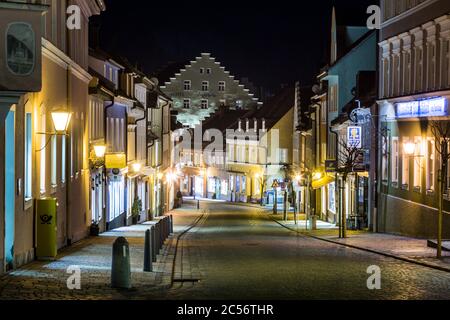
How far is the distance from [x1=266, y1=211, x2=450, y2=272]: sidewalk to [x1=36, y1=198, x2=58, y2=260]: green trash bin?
29.7 ft

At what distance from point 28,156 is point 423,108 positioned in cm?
1598

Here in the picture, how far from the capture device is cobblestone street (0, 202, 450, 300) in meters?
15.8

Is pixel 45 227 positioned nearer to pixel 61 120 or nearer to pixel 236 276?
pixel 61 120

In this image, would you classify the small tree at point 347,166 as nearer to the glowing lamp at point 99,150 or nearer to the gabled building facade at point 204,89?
the glowing lamp at point 99,150

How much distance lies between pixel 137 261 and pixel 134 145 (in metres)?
29.1

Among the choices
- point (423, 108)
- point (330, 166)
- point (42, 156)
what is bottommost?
point (330, 166)

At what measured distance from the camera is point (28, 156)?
66.0 feet

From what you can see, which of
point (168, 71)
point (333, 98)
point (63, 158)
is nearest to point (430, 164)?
point (63, 158)

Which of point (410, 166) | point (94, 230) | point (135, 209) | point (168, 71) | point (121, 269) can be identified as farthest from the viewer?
point (168, 71)

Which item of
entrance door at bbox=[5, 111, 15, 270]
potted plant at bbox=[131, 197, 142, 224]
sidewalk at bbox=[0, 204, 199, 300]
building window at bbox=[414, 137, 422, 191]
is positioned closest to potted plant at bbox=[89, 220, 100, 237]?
sidewalk at bbox=[0, 204, 199, 300]

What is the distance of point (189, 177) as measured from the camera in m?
110
